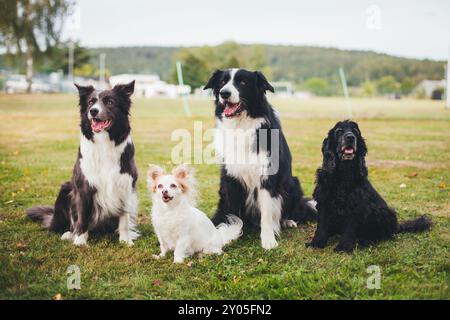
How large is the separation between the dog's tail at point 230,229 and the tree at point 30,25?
516 cm

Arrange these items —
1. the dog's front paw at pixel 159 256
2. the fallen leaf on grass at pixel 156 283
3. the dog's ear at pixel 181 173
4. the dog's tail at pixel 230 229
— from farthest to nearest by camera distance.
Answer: the dog's tail at pixel 230 229, the dog's ear at pixel 181 173, the dog's front paw at pixel 159 256, the fallen leaf on grass at pixel 156 283

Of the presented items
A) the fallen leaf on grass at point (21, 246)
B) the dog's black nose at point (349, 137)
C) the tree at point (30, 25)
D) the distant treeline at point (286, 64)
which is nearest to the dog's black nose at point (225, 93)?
the dog's black nose at point (349, 137)

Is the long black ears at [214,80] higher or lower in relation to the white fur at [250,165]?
higher

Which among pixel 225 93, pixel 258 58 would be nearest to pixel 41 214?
pixel 225 93

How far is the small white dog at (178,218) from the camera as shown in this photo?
394 centimetres

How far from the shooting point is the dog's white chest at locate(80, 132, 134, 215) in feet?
13.7

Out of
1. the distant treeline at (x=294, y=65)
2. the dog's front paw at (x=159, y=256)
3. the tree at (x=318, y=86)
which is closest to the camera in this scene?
the dog's front paw at (x=159, y=256)

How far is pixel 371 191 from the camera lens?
4219 millimetres

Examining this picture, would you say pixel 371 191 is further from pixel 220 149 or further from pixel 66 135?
pixel 66 135

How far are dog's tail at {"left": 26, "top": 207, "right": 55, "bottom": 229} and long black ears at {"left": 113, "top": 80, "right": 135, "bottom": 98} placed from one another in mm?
1639

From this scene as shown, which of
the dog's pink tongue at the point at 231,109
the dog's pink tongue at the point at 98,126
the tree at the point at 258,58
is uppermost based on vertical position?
the tree at the point at 258,58

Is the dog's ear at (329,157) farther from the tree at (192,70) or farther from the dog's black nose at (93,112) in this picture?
the tree at (192,70)

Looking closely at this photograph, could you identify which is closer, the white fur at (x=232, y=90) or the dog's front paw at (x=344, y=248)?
the dog's front paw at (x=344, y=248)
